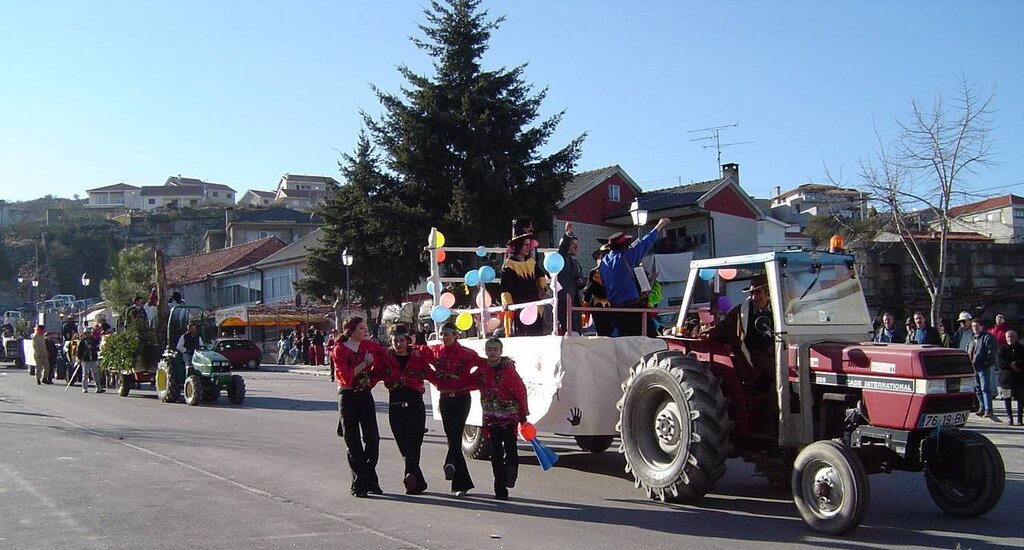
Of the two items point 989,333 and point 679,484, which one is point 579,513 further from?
point 989,333

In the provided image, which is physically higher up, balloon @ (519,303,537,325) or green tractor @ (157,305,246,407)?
balloon @ (519,303,537,325)

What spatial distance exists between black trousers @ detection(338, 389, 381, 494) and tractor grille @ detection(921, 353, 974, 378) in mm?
4877

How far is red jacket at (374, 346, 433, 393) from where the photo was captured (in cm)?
862

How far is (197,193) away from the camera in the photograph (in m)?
146

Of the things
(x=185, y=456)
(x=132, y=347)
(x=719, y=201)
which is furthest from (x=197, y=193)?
(x=185, y=456)

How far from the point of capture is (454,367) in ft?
28.3

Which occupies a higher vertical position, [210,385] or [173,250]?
[173,250]

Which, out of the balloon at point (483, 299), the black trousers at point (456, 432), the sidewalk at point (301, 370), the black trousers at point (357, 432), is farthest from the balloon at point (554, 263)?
the sidewalk at point (301, 370)

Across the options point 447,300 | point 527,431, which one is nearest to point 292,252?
point 447,300

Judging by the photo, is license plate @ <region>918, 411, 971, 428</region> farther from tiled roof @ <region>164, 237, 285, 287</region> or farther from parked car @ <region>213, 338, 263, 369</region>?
tiled roof @ <region>164, 237, 285, 287</region>

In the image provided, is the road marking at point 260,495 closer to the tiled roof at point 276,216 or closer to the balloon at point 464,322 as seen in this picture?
the balloon at point 464,322

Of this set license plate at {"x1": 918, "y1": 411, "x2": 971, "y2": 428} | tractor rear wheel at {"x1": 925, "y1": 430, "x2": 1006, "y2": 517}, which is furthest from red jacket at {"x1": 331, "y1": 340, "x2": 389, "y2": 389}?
tractor rear wheel at {"x1": 925, "y1": 430, "x2": 1006, "y2": 517}

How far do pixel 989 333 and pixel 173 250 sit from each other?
95.3 m

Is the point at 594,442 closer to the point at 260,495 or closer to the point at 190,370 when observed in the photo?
the point at 260,495
